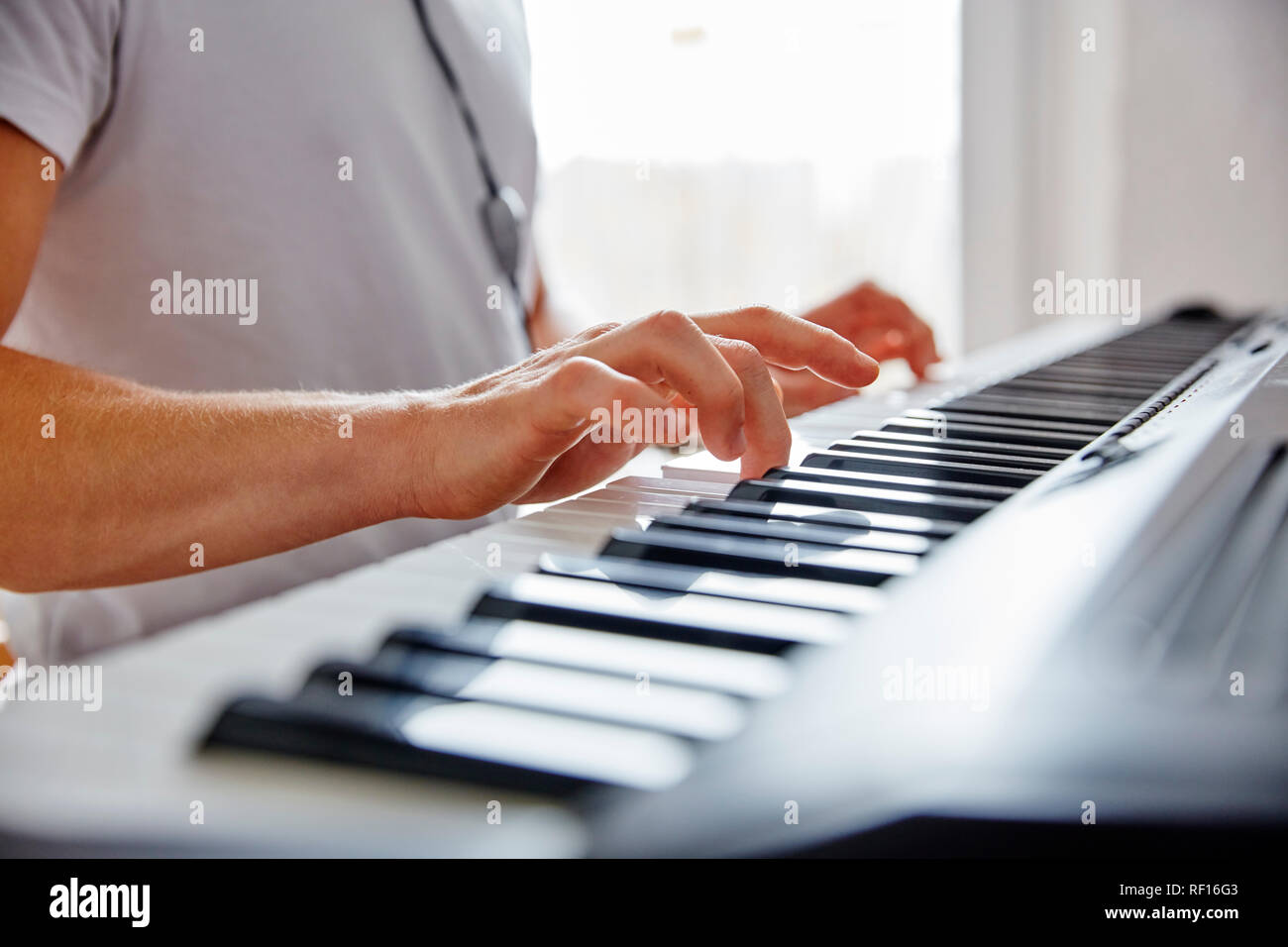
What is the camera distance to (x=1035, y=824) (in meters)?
0.27

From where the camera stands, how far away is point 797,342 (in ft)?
2.30

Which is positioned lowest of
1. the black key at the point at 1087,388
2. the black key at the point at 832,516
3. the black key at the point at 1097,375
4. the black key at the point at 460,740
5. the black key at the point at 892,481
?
the black key at the point at 460,740

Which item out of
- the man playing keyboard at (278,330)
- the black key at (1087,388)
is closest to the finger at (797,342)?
the man playing keyboard at (278,330)

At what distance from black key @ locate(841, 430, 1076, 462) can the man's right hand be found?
0.45 feet

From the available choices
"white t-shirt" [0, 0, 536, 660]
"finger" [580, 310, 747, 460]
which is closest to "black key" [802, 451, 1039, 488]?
"finger" [580, 310, 747, 460]

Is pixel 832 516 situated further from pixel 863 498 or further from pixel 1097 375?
pixel 1097 375

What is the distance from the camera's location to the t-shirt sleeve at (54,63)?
2.15 feet

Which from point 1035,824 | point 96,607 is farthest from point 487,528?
point 96,607

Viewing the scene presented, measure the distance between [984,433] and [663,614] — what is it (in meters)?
0.44

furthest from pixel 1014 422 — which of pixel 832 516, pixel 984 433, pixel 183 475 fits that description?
pixel 183 475

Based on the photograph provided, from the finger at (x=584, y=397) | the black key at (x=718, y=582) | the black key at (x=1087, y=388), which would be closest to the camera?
the black key at (x=718, y=582)

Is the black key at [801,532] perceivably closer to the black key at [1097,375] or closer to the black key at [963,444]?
the black key at [963,444]
